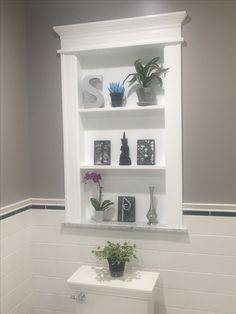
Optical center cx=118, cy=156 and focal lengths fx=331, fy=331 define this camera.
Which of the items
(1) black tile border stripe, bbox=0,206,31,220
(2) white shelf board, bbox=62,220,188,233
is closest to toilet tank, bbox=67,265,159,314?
(2) white shelf board, bbox=62,220,188,233

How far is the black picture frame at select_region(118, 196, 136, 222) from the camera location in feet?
6.86

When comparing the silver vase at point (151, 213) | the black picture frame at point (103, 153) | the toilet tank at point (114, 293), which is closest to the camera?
the toilet tank at point (114, 293)

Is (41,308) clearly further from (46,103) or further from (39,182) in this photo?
(46,103)

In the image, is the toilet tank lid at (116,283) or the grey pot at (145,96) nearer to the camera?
the toilet tank lid at (116,283)

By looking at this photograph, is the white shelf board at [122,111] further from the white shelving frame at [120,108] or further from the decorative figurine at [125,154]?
the decorative figurine at [125,154]

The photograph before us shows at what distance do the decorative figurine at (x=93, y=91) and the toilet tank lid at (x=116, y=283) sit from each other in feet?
3.37

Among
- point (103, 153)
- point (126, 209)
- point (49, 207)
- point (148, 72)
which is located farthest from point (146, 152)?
point (49, 207)

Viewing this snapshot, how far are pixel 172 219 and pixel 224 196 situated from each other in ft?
1.08

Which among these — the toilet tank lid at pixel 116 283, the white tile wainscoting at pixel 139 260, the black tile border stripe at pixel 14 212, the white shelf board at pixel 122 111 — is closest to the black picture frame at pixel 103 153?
the white shelf board at pixel 122 111

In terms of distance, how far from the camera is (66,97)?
2094 millimetres

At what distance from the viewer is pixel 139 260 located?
2047 millimetres

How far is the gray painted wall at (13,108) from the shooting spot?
6.40 ft

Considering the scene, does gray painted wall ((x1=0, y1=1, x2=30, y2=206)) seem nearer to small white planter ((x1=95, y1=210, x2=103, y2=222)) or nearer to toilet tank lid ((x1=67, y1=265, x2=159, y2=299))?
small white planter ((x1=95, y1=210, x2=103, y2=222))

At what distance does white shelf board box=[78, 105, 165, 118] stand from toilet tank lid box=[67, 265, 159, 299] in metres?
0.97
